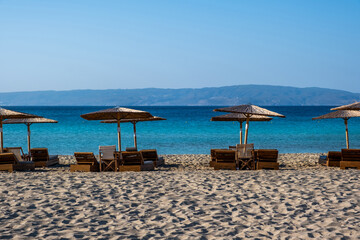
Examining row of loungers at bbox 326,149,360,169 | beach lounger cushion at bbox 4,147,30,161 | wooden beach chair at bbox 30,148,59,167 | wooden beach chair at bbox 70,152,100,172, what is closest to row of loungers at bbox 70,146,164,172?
wooden beach chair at bbox 70,152,100,172

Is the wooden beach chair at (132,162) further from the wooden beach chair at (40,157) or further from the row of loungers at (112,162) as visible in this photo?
the wooden beach chair at (40,157)

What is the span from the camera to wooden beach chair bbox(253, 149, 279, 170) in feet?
34.0

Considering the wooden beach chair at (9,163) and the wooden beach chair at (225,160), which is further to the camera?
the wooden beach chair at (225,160)

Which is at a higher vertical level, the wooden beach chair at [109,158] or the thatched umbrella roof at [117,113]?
the thatched umbrella roof at [117,113]

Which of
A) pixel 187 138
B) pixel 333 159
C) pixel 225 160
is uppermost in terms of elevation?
pixel 225 160

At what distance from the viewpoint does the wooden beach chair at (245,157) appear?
10477 mm

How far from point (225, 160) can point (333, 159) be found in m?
3.49

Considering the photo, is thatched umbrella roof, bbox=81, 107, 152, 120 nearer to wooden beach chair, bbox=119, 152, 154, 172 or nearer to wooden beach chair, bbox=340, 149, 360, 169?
wooden beach chair, bbox=119, 152, 154, 172

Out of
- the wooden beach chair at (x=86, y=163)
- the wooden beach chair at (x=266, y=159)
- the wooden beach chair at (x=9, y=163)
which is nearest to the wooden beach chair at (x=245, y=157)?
the wooden beach chair at (x=266, y=159)

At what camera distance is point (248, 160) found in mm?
10508

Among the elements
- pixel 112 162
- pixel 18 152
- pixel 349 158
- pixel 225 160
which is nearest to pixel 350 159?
pixel 349 158

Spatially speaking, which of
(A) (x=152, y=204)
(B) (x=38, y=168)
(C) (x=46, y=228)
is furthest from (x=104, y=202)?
(B) (x=38, y=168)

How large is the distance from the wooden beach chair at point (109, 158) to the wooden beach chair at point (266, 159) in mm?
3686

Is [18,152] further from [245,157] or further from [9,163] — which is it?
[245,157]
